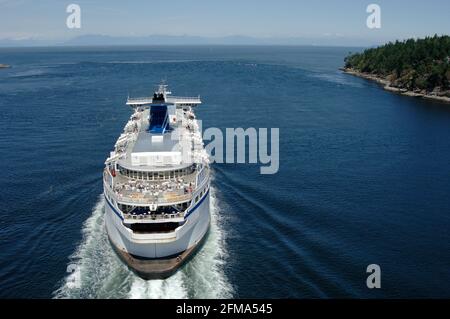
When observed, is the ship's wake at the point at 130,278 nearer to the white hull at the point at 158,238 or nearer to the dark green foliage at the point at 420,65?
the white hull at the point at 158,238

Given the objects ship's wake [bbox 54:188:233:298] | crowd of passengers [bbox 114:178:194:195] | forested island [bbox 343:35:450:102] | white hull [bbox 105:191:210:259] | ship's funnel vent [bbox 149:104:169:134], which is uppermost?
forested island [bbox 343:35:450:102]

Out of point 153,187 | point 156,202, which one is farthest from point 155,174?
point 156,202

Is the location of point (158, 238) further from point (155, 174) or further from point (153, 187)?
point (155, 174)

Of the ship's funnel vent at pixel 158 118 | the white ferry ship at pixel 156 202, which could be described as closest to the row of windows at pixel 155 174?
the white ferry ship at pixel 156 202

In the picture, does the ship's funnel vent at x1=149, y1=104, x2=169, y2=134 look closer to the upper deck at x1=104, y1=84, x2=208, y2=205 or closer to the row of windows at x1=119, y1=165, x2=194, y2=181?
the upper deck at x1=104, y1=84, x2=208, y2=205

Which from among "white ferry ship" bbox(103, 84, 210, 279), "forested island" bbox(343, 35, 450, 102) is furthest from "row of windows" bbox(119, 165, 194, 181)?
"forested island" bbox(343, 35, 450, 102)
